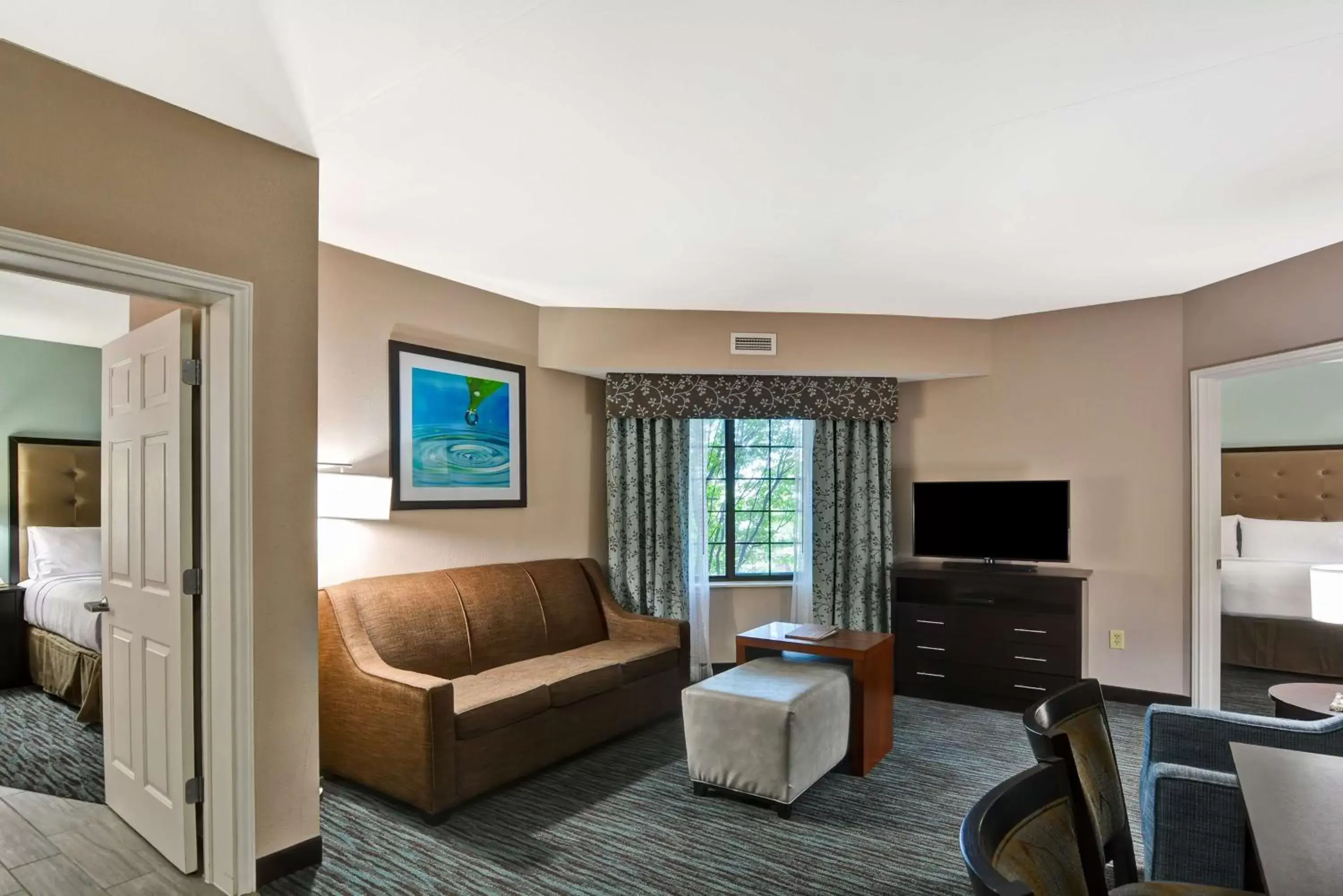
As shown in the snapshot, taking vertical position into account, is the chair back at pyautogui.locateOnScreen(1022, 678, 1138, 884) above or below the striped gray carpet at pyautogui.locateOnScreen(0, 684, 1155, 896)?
above

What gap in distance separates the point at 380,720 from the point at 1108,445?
438 centimetres

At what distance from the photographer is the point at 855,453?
538cm

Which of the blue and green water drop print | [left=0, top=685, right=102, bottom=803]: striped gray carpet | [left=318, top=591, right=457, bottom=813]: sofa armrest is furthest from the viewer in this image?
the blue and green water drop print

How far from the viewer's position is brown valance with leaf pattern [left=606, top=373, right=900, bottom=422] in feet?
16.8

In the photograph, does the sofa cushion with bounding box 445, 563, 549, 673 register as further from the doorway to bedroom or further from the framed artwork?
the doorway to bedroom

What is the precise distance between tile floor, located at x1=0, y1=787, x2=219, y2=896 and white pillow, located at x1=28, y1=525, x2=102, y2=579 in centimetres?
263

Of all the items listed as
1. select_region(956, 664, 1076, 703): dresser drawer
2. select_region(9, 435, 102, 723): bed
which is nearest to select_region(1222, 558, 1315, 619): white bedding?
select_region(956, 664, 1076, 703): dresser drawer

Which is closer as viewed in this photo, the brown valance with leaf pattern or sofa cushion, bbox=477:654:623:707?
sofa cushion, bbox=477:654:623:707

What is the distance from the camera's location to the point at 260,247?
2568 mm

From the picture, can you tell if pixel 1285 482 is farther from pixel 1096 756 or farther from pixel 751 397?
pixel 1096 756

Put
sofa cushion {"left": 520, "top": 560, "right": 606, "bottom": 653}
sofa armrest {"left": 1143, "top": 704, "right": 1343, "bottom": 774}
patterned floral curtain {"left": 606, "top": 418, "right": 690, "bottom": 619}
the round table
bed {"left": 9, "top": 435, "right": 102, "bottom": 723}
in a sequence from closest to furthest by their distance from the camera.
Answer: sofa armrest {"left": 1143, "top": 704, "right": 1343, "bottom": 774}
the round table
sofa cushion {"left": 520, "top": 560, "right": 606, "bottom": 653}
bed {"left": 9, "top": 435, "right": 102, "bottom": 723}
patterned floral curtain {"left": 606, "top": 418, "right": 690, "bottom": 619}

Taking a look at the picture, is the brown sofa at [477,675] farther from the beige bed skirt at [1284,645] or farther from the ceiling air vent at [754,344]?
the beige bed skirt at [1284,645]

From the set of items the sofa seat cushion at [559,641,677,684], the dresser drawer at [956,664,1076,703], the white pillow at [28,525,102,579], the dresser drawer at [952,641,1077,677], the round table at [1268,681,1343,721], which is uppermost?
the white pillow at [28,525,102,579]

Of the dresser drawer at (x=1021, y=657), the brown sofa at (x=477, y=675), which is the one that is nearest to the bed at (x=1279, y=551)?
the dresser drawer at (x=1021, y=657)
